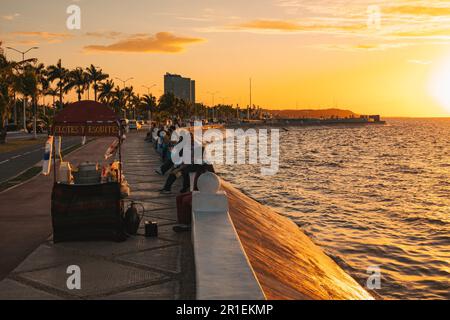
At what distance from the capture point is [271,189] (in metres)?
35.3

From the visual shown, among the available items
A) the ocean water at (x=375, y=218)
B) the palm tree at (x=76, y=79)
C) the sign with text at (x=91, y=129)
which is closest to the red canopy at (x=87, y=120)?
the sign with text at (x=91, y=129)

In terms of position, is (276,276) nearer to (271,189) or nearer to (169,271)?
(169,271)

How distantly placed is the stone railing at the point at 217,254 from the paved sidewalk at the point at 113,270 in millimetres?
533

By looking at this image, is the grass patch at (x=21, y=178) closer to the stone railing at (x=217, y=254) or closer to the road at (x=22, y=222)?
the road at (x=22, y=222)

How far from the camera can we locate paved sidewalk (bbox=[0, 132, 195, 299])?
25.1 ft

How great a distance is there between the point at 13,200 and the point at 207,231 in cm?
1013

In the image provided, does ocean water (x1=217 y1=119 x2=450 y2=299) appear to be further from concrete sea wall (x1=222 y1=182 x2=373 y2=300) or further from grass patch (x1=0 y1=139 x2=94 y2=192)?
grass patch (x1=0 y1=139 x2=94 y2=192)

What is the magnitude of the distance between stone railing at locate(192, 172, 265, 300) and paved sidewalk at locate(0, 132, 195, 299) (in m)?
0.53

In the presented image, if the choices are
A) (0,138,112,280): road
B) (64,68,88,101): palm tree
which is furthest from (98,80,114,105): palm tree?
(0,138,112,280): road

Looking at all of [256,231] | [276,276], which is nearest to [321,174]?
[256,231]

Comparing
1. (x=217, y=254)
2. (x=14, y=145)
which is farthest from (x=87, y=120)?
(x=14, y=145)

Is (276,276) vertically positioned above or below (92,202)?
below

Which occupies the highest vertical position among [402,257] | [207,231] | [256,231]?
[207,231]
